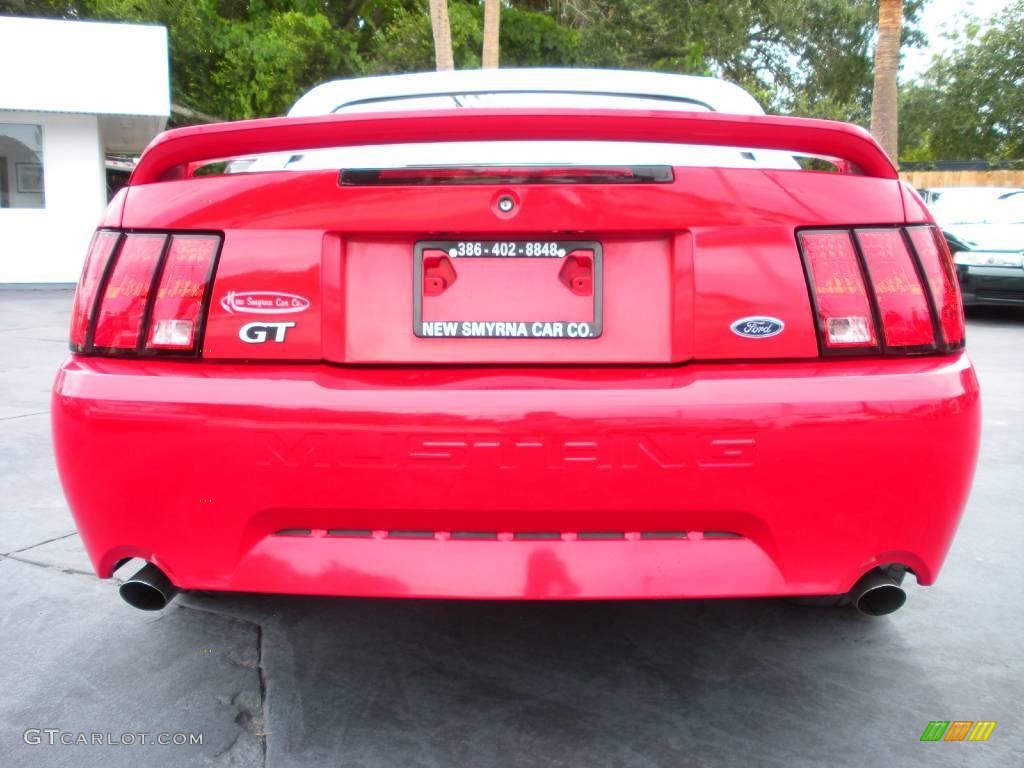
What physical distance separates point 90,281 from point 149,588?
728mm

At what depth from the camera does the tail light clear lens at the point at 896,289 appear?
2.03 metres

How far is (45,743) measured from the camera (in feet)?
7.30

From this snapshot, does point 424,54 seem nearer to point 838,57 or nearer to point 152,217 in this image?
point 838,57

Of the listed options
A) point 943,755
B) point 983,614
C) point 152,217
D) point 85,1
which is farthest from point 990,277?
point 85,1

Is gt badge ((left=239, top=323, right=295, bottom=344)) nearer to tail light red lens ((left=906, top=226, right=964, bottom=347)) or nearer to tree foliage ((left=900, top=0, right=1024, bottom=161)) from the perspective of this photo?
tail light red lens ((left=906, top=226, right=964, bottom=347))

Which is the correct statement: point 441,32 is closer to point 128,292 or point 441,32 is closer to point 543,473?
point 128,292

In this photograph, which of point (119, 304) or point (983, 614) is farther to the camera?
point (983, 614)

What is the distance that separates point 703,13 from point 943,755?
2465 cm

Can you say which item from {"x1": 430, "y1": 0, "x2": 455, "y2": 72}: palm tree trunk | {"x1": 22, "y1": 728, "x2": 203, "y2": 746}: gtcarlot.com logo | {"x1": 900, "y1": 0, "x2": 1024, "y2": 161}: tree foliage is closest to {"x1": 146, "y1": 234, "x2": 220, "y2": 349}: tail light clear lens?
{"x1": 22, "y1": 728, "x2": 203, "y2": 746}: gtcarlot.com logo

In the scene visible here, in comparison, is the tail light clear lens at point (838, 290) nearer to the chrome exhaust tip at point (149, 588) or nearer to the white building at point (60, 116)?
the chrome exhaust tip at point (149, 588)

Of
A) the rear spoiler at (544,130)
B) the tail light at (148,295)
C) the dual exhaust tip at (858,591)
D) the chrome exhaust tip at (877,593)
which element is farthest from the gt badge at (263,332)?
the chrome exhaust tip at (877,593)

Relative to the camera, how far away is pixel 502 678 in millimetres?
2510

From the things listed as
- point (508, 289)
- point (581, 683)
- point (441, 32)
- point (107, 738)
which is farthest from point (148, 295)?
point (441, 32)

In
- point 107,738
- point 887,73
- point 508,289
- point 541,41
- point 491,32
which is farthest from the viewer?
point 541,41
